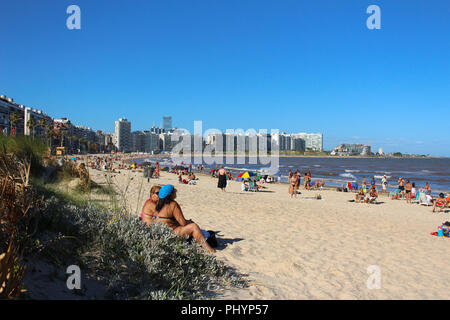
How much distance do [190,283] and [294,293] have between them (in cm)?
115

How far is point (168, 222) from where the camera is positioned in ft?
15.1

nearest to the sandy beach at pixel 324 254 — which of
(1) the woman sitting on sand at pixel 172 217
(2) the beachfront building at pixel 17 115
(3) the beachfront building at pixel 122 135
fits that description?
(1) the woman sitting on sand at pixel 172 217

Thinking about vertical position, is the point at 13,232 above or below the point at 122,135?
below

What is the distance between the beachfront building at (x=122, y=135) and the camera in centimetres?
16088

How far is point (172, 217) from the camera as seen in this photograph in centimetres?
468

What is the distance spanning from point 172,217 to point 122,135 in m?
169

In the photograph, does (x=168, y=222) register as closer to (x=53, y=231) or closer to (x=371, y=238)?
(x=53, y=231)

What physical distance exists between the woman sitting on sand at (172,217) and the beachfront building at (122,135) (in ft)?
538
